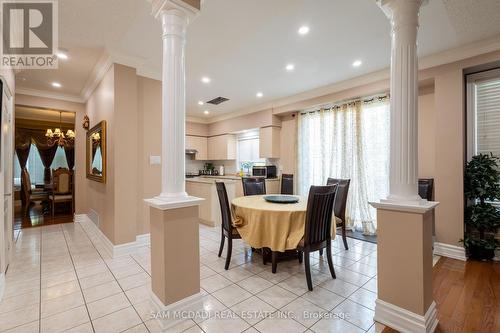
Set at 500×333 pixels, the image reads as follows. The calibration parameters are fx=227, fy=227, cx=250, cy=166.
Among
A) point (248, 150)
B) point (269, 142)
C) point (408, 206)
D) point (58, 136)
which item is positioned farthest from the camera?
point (248, 150)

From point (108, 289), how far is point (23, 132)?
771cm

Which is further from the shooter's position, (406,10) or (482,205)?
(482,205)

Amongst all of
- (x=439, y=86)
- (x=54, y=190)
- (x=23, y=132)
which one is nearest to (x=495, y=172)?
(x=439, y=86)

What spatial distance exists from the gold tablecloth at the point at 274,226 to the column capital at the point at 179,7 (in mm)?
1980

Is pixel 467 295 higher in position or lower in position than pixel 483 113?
lower

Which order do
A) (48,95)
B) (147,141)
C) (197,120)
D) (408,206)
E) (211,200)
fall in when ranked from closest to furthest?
(408,206)
(147,141)
(211,200)
(48,95)
(197,120)

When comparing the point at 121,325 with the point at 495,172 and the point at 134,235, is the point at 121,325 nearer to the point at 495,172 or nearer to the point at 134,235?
the point at 134,235

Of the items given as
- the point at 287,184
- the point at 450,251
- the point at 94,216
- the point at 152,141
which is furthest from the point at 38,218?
the point at 450,251

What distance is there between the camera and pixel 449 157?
10.0ft

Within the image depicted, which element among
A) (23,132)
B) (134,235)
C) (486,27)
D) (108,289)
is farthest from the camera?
(23,132)

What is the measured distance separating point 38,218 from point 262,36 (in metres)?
6.36

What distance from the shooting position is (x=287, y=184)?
5.18 m

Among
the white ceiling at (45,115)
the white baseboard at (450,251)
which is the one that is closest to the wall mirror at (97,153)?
the white ceiling at (45,115)

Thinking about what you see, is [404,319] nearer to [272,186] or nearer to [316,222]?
[316,222]
